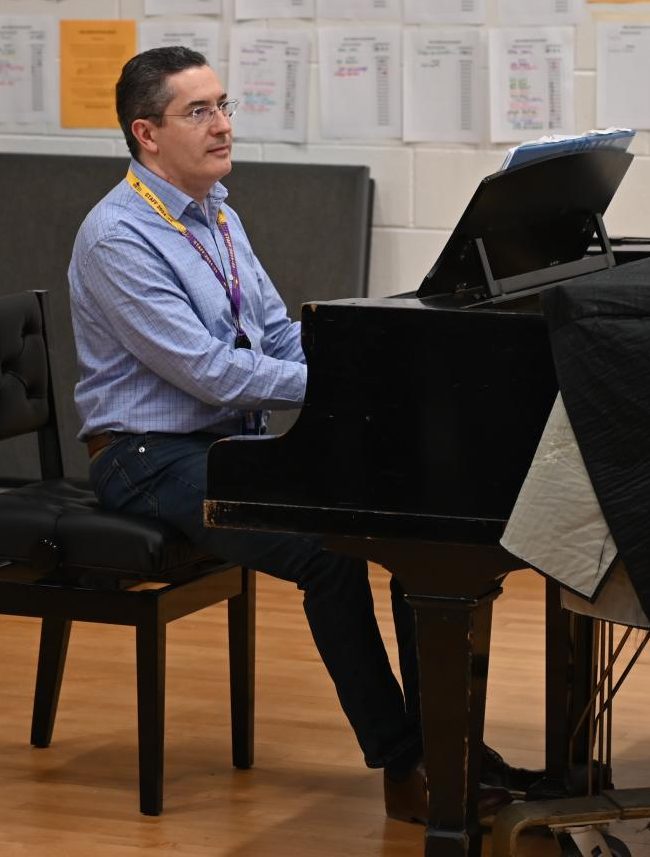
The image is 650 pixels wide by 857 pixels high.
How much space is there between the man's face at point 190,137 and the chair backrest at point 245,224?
169 centimetres

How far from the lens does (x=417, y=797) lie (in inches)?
109

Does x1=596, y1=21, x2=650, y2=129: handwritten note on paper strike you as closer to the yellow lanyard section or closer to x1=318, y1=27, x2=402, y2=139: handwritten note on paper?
x1=318, y1=27, x2=402, y2=139: handwritten note on paper

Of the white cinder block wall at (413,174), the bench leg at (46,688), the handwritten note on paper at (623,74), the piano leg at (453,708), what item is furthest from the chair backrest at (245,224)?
the piano leg at (453,708)

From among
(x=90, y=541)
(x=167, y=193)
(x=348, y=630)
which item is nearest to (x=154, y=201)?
(x=167, y=193)

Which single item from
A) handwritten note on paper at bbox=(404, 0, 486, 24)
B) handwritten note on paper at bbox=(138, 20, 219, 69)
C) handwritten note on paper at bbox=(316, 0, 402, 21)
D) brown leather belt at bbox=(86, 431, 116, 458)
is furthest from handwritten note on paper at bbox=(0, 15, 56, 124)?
brown leather belt at bbox=(86, 431, 116, 458)

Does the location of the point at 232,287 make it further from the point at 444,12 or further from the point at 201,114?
the point at 444,12

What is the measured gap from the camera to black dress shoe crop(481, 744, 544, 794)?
9.41 feet

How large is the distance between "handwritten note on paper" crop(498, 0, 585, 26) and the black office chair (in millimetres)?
1983

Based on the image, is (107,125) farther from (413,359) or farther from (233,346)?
(413,359)

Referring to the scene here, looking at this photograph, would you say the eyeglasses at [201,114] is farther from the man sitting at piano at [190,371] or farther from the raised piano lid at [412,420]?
the raised piano lid at [412,420]

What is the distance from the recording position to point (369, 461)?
7.63 ft

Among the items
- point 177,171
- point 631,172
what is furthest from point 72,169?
point 177,171

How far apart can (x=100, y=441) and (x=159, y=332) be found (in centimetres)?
29

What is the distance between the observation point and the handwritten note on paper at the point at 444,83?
182 inches
